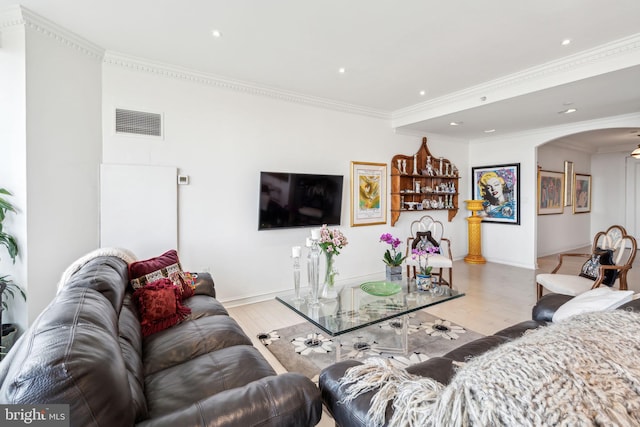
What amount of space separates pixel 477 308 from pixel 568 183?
5.58 meters

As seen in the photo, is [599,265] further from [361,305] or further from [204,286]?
[204,286]

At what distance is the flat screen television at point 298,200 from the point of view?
3818mm

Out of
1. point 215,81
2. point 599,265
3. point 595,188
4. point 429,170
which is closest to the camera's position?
point 599,265

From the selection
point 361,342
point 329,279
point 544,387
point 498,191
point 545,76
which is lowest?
point 361,342

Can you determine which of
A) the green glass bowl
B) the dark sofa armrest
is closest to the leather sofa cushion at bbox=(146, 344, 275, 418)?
the dark sofa armrest

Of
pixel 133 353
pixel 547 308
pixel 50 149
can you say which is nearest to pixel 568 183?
pixel 547 308

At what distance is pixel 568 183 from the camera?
23.5ft

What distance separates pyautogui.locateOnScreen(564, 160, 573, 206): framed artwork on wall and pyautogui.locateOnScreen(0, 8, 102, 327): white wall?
8848mm

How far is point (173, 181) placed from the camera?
3287mm

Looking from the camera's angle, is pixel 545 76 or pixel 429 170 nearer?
pixel 545 76

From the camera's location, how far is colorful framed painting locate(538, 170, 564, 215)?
6409 millimetres

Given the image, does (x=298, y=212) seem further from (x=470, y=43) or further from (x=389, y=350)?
(x=470, y=43)

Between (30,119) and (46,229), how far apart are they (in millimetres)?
910

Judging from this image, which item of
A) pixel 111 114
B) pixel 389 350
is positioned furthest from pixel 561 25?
pixel 111 114
